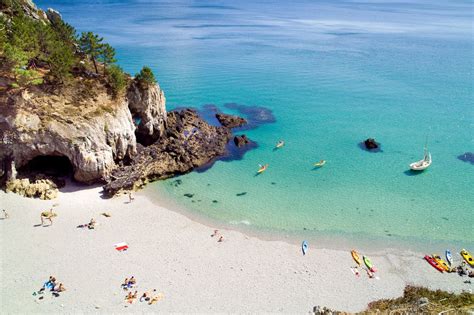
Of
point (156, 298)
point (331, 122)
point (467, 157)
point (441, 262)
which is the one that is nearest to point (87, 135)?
point (156, 298)

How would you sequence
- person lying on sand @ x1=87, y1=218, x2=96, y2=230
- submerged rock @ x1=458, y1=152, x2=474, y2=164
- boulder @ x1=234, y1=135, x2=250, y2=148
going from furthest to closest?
boulder @ x1=234, y1=135, x2=250, y2=148
submerged rock @ x1=458, y1=152, x2=474, y2=164
person lying on sand @ x1=87, y1=218, x2=96, y2=230

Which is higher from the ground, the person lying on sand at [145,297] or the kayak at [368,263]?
the person lying on sand at [145,297]

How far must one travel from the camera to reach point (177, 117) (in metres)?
55.7

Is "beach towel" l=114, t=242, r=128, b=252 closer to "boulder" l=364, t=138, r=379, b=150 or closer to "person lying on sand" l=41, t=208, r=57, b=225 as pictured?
"person lying on sand" l=41, t=208, r=57, b=225

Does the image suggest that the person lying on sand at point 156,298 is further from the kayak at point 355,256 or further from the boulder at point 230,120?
the boulder at point 230,120

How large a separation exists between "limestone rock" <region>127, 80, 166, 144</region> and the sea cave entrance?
1064cm

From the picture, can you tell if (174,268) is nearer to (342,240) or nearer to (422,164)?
(342,240)

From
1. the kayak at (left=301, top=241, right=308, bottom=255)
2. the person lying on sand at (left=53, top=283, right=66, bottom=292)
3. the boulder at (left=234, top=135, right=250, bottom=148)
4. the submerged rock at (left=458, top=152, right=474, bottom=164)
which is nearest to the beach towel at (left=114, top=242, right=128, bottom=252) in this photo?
the person lying on sand at (left=53, top=283, right=66, bottom=292)

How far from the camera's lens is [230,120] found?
2291 inches

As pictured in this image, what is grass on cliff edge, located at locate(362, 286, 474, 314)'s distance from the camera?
23.5m

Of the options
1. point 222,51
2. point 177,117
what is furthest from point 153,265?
point 222,51

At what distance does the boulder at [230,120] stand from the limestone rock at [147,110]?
37.1 ft

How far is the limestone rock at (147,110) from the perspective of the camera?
4575 centimetres

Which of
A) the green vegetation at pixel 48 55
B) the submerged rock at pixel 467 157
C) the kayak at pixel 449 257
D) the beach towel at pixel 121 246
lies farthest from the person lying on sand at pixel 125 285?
the submerged rock at pixel 467 157
